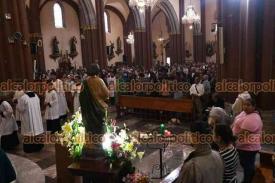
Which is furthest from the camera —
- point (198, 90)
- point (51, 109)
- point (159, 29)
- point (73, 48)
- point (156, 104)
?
point (159, 29)

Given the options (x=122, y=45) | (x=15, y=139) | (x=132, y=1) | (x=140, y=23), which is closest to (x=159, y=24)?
(x=122, y=45)

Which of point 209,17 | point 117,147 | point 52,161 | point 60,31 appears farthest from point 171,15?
point 117,147

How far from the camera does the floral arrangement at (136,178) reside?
4.15 meters

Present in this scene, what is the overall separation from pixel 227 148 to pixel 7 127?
7.08 metres

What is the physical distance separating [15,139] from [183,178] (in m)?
7.65

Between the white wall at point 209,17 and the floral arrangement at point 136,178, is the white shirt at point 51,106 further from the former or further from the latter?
the white wall at point 209,17

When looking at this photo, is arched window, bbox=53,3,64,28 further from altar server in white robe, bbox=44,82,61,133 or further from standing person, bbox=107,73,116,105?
altar server in white robe, bbox=44,82,61,133

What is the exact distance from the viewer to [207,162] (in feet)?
8.87

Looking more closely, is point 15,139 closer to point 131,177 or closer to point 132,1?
point 131,177

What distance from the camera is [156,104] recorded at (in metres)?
11.4

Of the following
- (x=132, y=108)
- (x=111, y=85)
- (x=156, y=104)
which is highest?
(x=111, y=85)

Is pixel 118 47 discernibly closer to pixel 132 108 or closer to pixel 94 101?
pixel 132 108

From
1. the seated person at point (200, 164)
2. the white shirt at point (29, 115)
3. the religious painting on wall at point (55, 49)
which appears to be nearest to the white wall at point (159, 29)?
the religious painting on wall at point (55, 49)

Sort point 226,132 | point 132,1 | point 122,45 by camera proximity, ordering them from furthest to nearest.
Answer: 1. point 122,45
2. point 132,1
3. point 226,132
